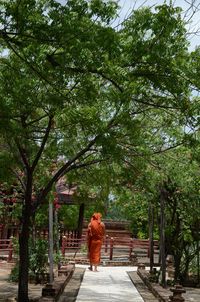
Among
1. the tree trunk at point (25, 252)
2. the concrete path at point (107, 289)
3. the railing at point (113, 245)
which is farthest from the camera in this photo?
the railing at point (113, 245)

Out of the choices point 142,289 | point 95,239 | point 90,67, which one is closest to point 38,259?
point 142,289

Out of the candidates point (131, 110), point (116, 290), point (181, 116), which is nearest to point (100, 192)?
point (116, 290)

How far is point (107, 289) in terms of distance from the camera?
11.9 metres

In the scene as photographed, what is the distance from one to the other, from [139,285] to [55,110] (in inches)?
268

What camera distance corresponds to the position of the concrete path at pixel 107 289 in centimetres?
1032

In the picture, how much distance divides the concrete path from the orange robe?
0.53 metres

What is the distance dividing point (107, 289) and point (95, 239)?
4293mm

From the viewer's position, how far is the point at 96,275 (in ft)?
49.7

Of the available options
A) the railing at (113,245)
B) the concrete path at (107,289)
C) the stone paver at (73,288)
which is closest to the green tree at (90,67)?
the stone paver at (73,288)

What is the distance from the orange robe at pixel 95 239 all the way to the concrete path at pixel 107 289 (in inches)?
20.7

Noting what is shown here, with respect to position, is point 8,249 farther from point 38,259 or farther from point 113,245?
point 113,245

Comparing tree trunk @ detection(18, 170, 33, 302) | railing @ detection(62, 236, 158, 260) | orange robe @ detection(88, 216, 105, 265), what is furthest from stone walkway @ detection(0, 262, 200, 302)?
railing @ detection(62, 236, 158, 260)

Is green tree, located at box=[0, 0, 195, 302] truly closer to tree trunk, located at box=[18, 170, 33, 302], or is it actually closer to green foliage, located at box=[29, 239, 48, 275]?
tree trunk, located at box=[18, 170, 33, 302]

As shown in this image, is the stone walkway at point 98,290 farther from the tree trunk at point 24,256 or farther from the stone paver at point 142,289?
the tree trunk at point 24,256
